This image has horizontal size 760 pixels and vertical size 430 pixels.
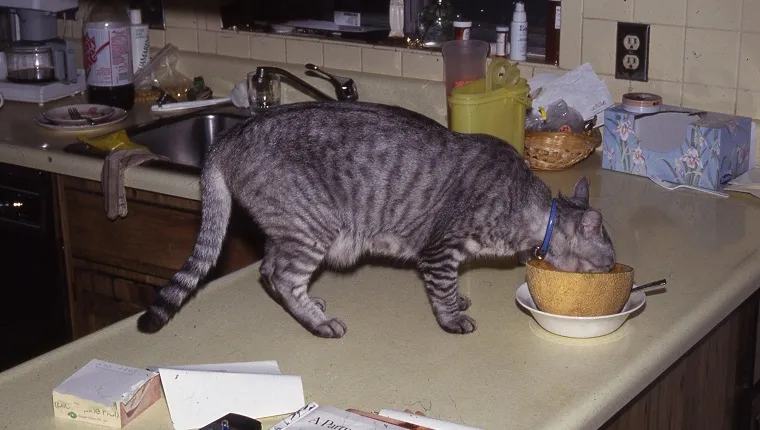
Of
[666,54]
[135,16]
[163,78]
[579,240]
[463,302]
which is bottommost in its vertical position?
[463,302]

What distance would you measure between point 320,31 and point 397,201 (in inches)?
55.1

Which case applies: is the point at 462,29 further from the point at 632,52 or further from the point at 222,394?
the point at 222,394

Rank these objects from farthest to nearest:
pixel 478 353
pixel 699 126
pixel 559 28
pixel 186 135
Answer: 1. pixel 186 135
2. pixel 559 28
3. pixel 699 126
4. pixel 478 353

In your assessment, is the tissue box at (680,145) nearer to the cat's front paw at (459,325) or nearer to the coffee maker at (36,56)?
the cat's front paw at (459,325)

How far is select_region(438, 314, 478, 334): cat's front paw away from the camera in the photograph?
183 cm

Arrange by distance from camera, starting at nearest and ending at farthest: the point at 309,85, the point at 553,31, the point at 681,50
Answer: the point at 681,50 < the point at 553,31 < the point at 309,85

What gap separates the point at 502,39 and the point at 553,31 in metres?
0.18

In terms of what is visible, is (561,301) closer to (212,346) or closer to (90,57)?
(212,346)

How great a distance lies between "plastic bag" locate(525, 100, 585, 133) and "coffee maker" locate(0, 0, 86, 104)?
5.81ft

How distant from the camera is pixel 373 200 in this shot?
2100 mm

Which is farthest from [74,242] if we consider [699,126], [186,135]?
[699,126]

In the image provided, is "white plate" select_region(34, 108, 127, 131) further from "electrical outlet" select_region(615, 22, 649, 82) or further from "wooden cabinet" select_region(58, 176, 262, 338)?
"electrical outlet" select_region(615, 22, 649, 82)

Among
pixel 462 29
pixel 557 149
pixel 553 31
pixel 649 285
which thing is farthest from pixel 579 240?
pixel 462 29

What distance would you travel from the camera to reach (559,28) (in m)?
2.86
